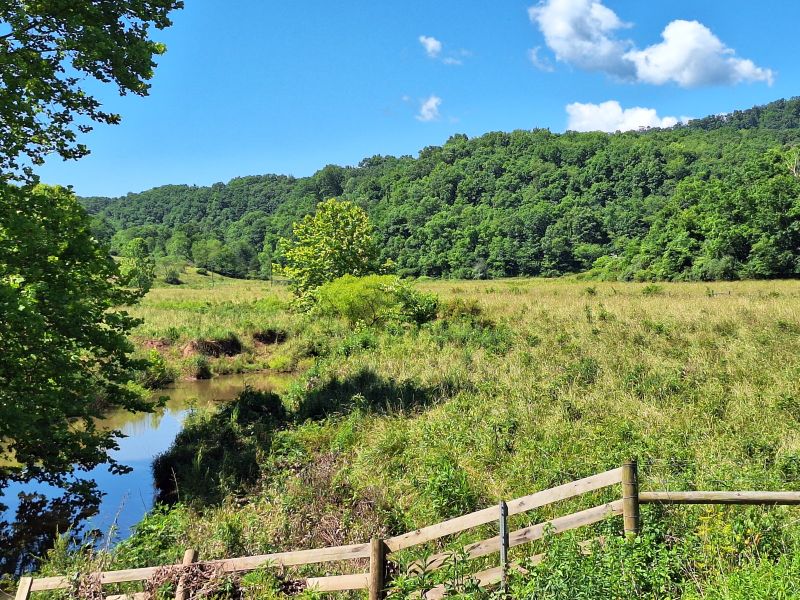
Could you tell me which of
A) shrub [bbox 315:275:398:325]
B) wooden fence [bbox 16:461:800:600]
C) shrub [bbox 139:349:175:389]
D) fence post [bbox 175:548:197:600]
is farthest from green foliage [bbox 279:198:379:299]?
wooden fence [bbox 16:461:800:600]

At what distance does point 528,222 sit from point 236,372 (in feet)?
321

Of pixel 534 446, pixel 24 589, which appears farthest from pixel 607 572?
pixel 24 589

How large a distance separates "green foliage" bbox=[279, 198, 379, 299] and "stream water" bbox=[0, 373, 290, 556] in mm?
9016

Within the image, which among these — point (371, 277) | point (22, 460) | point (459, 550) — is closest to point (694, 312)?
point (371, 277)

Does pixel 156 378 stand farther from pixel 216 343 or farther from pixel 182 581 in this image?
pixel 182 581

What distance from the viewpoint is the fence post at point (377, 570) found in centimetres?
573

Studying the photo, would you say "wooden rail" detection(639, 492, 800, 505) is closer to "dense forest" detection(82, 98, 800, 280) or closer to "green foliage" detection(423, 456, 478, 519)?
"green foliage" detection(423, 456, 478, 519)

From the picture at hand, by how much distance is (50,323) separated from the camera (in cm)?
984

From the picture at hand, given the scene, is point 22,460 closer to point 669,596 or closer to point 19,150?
point 19,150

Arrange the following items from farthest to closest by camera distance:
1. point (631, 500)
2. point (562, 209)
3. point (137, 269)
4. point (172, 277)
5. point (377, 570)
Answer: point (562, 209) < point (172, 277) < point (137, 269) < point (631, 500) < point (377, 570)


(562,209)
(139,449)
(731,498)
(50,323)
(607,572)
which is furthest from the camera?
(562,209)

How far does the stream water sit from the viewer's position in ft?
37.0

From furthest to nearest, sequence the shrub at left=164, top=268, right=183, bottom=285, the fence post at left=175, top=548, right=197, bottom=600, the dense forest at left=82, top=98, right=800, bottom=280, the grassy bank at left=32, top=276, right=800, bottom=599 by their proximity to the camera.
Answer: the shrub at left=164, top=268, right=183, bottom=285, the dense forest at left=82, top=98, right=800, bottom=280, the fence post at left=175, top=548, right=197, bottom=600, the grassy bank at left=32, top=276, right=800, bottom=599

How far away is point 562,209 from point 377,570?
12142cm
